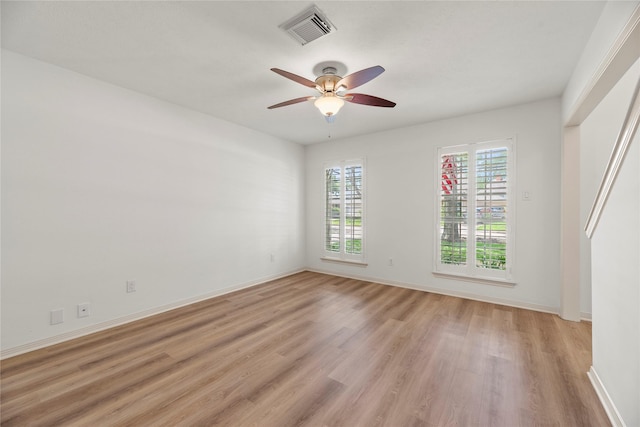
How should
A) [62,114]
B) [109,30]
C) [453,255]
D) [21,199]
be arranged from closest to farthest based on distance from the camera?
[109,30] < [21,199] < [62,114] < [453,255]

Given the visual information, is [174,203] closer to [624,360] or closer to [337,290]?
[337,290]

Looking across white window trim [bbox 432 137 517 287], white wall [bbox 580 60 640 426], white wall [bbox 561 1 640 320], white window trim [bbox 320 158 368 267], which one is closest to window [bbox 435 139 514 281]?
white window trim [bbox 432 137 517 287]

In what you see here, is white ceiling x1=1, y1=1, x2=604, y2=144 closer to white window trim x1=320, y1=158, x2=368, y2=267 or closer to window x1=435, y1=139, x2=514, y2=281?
window x1=435, y1=139, x2=514, y2=281

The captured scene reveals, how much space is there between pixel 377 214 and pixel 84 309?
413cm

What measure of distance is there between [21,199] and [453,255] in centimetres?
503

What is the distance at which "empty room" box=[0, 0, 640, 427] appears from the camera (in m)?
1.71

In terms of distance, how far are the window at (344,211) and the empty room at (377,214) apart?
49 cm

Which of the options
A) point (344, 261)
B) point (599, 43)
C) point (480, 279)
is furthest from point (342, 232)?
point (599, 43)

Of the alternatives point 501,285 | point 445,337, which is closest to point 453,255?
point 501,285

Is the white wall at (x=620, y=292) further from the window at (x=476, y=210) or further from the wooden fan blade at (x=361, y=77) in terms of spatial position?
the window at (x=476, y=210)

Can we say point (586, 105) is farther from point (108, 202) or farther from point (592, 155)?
point (108, 202)

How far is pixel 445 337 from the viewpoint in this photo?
8.54 ft

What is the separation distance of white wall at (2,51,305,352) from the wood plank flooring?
0.44 m

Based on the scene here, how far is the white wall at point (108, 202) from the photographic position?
7.60 ft
